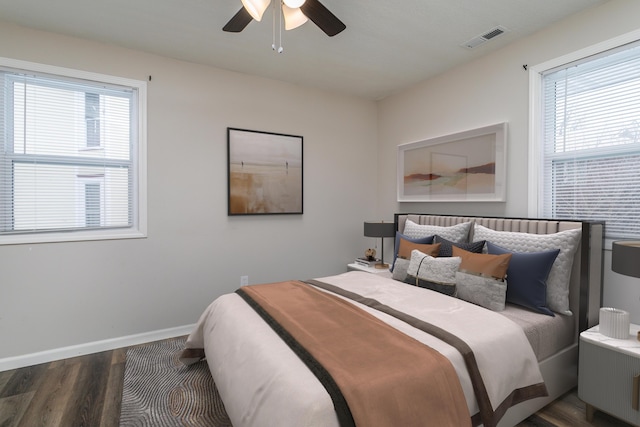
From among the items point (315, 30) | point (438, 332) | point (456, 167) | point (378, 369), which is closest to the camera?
point (378, 369)

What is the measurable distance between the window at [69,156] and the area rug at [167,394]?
1159 mm

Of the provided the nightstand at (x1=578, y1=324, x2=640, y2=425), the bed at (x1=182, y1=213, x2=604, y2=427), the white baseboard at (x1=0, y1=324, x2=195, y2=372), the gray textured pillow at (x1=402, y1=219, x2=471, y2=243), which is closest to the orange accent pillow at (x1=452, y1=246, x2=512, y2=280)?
the bed at (x1=182, y1=213, x2=604, y2=427)

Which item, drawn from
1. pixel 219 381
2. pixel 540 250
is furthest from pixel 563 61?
pixel 219 381

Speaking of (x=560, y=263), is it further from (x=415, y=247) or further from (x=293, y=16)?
(x=293, y=16)

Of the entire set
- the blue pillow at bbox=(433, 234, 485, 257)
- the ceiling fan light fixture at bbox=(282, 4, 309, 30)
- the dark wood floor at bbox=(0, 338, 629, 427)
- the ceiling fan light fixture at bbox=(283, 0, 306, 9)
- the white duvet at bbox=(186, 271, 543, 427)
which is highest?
the ceiling fan light fixture at bbox=(282, 4, 309, 30)

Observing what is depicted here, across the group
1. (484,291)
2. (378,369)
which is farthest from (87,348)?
(484,291)

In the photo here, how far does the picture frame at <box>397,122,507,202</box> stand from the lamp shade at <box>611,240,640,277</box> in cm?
111

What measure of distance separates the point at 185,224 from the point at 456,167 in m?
2.82

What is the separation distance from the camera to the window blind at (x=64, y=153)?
255cm

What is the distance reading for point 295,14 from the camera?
194 centimetres

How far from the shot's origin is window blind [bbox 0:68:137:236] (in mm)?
2553

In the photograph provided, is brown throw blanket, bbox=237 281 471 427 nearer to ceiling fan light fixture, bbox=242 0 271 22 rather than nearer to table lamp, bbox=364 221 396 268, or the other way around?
ceiling fan light fixture, bbox=242 0 271 22

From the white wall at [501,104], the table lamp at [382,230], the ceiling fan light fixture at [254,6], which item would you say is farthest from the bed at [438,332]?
the ceiling fan light fixture at [254,6]

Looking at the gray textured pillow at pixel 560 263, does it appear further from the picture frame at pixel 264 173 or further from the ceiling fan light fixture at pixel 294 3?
the picture frame at pixel 264 173
